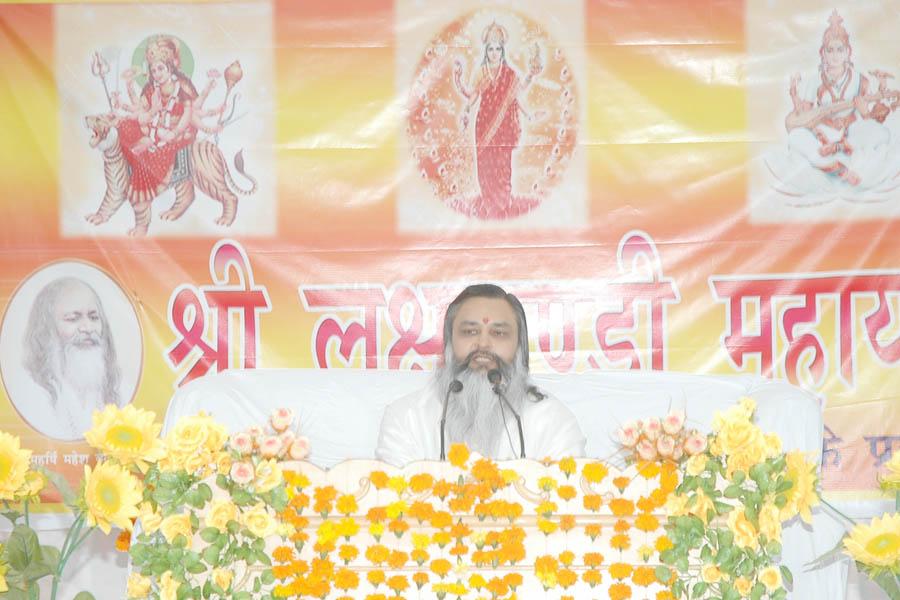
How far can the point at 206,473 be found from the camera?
7.69ft

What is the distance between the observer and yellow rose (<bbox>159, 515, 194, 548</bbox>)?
7.59 feet

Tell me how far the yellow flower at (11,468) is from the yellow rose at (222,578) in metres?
0.44

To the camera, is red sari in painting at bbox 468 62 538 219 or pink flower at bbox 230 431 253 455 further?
red sari in painting at bbox 468 62 538 219

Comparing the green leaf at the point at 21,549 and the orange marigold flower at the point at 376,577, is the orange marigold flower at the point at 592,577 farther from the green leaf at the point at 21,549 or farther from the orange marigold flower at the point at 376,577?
the green leaf at the point at 21,549

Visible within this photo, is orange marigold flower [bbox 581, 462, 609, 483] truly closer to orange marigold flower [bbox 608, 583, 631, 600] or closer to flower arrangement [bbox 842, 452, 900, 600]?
orange marigold flower [bbox 608, 583, 631, 600]

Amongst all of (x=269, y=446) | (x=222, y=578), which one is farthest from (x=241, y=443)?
(x=222, y=578)

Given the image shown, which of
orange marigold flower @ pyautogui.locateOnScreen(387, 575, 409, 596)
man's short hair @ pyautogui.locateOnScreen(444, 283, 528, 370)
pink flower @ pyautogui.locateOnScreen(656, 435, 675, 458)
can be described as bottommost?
orange marigold flower @ pyautogui.locateOnScreen(387, 575, 409, 596)

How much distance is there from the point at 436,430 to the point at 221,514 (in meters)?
1.61

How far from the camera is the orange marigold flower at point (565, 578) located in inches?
92.0

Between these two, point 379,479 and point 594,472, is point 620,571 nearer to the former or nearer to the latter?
point 594,472

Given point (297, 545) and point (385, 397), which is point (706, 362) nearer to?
point (385, 397)

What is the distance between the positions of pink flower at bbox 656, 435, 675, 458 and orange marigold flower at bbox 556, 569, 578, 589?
0.33 metres

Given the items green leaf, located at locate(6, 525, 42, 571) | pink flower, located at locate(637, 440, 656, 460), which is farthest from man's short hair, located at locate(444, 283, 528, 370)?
green leaf, located at locate(6, 525, 42, 571)

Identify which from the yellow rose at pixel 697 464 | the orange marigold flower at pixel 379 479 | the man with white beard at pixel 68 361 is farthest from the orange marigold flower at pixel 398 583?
the man with white beard at pixel 68 361
